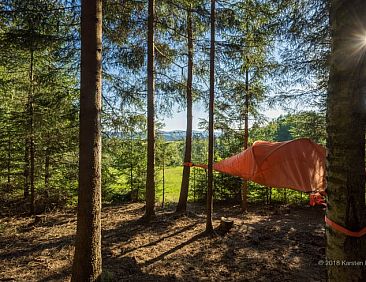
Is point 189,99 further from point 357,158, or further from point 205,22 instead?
point 357,158

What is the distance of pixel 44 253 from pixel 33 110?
4788 millimetres

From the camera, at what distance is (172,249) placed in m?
6.13

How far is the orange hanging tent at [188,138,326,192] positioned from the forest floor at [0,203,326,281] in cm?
150

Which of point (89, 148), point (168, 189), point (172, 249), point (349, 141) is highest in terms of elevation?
point (349, 141)

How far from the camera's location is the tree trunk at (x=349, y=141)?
175 cm

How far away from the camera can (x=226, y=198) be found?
1334 centimetres

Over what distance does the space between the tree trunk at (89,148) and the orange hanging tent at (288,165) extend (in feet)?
13.3

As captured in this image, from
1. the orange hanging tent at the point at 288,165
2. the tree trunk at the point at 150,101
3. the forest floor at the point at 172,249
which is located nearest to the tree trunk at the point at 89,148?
the forest floor at the point at 172,249

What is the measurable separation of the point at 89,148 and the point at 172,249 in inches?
138

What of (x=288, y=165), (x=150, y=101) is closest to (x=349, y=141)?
(x=288, y=165)

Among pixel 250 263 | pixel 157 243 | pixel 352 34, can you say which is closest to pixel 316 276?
pixel 250 263

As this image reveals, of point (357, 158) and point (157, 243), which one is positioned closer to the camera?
point (357, 158)

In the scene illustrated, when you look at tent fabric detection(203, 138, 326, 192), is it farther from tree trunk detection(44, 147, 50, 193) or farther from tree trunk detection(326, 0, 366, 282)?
tree trunk detection(44, 147, 50, 193)

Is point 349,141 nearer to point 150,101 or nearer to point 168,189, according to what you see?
point 150,101
